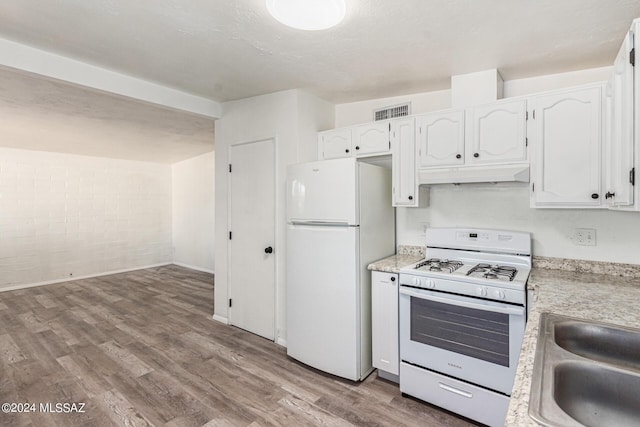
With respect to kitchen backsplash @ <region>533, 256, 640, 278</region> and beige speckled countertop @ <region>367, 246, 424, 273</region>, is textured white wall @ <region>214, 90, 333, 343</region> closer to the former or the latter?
beige speckled countertop @ <region>367, 246, 424, 273</region>

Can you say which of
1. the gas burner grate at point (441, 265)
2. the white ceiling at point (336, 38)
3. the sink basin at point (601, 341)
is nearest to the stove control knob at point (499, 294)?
the gas burner grate at point (441, 265)

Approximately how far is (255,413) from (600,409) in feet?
6.10

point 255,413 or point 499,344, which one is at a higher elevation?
point 499,344

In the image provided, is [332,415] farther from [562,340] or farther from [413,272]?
[562,340]

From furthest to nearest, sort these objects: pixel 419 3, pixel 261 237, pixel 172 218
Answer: pixel 172 218, pixel 261 237, pixel 419 3

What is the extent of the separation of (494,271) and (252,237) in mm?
2290

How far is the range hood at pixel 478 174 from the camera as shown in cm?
214

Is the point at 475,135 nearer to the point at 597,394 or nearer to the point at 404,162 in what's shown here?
the point at 404,162

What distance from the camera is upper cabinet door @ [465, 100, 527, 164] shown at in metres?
2.20

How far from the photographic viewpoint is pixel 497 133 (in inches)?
90.0

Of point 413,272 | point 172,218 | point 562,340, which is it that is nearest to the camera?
point 562,340

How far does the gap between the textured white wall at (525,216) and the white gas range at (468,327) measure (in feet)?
0.58

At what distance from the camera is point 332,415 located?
6.73ft

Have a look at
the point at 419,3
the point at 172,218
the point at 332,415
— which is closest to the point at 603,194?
the point at 419,3
